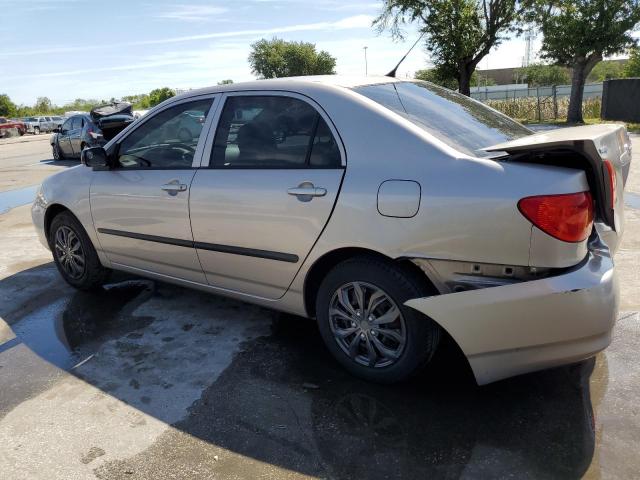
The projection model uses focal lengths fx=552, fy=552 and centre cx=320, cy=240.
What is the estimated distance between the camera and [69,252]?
4832 millimetres

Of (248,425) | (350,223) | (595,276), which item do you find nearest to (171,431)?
(248,425)

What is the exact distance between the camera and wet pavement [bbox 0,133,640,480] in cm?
251

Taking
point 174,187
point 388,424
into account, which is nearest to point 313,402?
point 388,424

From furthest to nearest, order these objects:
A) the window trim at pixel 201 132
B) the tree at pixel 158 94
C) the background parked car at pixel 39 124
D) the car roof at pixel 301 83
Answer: the tree at pixel 158 94, the background parked car at pixel 39 124, the window trim at pixel 201 132, the car roof at pixel 301 83

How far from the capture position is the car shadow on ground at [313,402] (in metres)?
2.51

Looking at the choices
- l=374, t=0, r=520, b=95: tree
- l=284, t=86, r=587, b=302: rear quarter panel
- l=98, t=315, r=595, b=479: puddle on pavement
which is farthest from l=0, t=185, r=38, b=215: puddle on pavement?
l=374, t=0, r=520, b=95: tree

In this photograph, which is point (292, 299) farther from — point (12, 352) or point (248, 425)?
point (12, 352)

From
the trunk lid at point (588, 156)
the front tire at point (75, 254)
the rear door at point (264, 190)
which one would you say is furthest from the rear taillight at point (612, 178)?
the front tire at point (75, 254)

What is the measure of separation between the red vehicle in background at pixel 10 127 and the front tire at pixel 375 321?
44678 millimetres

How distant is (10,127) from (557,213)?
1849 inches

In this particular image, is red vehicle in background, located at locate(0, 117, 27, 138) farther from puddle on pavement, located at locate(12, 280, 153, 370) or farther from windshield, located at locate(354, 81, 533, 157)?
windshield, located at locate(354, 81, 533, 157)

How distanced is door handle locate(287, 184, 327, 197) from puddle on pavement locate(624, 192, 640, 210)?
5.32m

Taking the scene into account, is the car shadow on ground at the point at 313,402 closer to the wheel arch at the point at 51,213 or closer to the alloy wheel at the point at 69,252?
the alloy wheel at the point at 69,252

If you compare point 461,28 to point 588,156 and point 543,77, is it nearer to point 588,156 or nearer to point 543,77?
point 588,156
